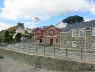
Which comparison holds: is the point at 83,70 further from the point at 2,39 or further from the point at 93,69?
the point at 2,39

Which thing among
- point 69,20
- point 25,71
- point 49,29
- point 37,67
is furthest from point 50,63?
point 69,20

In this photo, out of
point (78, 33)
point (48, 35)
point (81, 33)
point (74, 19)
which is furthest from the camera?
point (74, 19)

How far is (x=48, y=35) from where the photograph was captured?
5972 cm

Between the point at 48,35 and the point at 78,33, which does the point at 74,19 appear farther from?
the point at 78,33

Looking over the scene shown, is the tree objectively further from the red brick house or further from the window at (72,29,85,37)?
the window at (72,29,85,37)

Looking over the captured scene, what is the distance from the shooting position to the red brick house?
186 feet

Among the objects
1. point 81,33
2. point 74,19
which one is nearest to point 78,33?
point 81,33

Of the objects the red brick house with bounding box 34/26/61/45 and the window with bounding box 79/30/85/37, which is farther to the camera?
the red brick house with bounding box 34/26/61/45

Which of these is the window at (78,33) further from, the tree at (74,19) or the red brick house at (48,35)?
the tree at (74,19)

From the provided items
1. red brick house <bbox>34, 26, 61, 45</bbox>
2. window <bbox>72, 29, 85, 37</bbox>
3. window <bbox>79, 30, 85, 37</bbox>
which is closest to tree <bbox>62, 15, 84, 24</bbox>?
red brick house <bbox>34, 26, 61, 45</bbox>

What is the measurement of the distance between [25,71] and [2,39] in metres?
59.6

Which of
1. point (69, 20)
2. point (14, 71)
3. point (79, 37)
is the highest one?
point (69, 20)

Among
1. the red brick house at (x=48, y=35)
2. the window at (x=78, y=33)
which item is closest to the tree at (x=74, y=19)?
the red brick house at (x=48, y=35)

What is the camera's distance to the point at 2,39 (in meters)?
75.6
